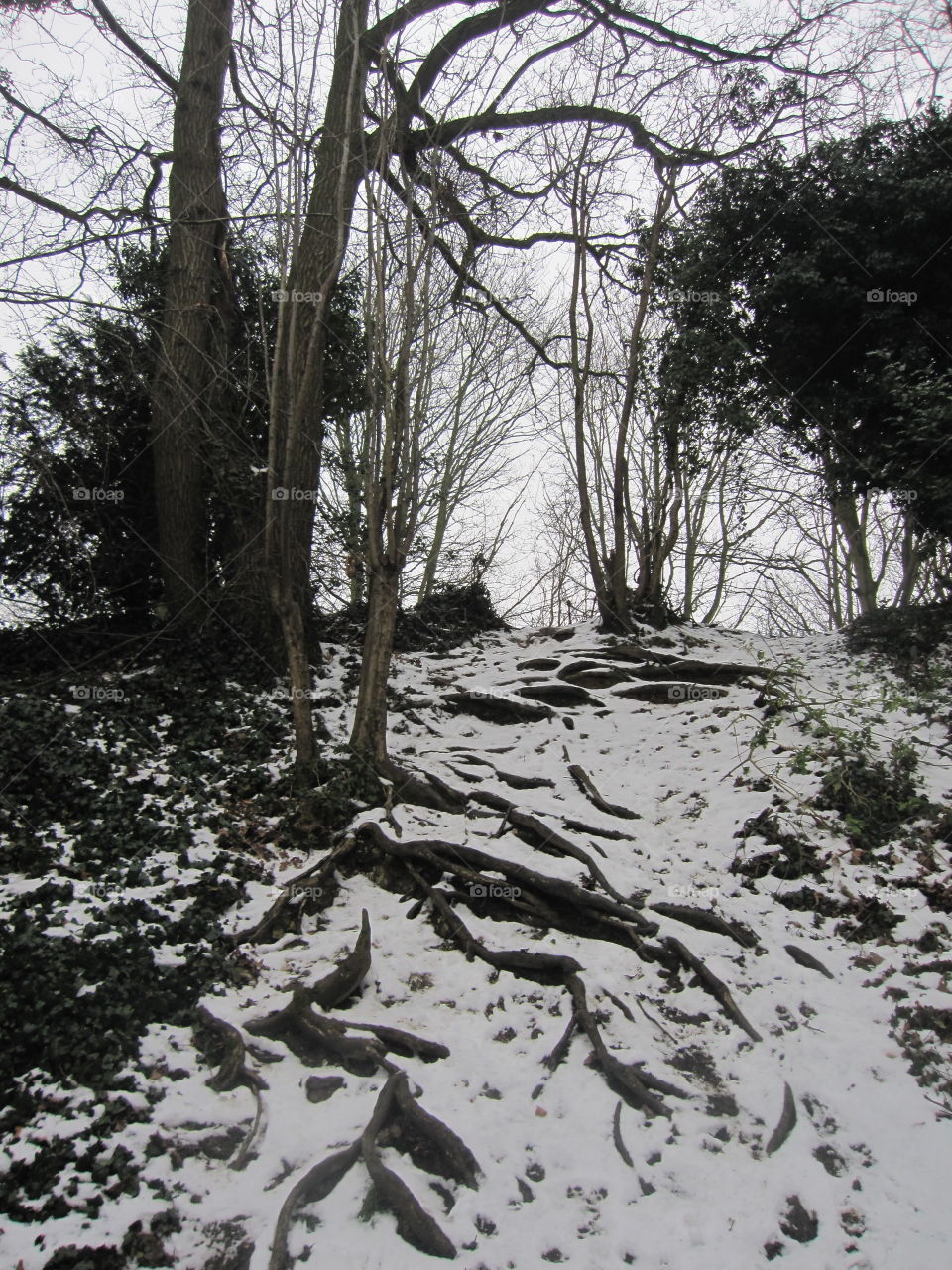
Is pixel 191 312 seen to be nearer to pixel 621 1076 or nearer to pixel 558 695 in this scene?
pixel 558 695

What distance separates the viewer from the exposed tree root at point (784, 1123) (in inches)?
120

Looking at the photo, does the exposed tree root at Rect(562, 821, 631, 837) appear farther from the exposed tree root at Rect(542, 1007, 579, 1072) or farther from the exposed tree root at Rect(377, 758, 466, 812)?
the exposed tree root at Rect(542, 1007, 579, 1072)

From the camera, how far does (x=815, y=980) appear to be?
3975 mm

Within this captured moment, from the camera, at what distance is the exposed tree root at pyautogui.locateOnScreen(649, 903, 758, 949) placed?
4.38m

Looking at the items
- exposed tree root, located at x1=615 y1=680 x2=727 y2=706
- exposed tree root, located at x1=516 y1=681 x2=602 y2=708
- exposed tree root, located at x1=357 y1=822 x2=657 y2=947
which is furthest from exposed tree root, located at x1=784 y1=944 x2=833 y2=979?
exposed tree root, located at x1=516 y1=681 x2=602 y2=708

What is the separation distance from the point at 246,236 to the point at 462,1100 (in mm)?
7765

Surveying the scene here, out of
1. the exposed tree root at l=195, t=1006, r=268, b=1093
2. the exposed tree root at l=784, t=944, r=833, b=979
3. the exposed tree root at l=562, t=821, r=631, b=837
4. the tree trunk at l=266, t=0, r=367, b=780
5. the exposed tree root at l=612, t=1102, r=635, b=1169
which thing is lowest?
the exposed tree root at l=612, t=1102, r=635, b=1169

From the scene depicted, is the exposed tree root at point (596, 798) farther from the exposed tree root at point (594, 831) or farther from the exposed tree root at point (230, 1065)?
the exposed tree root at point (230, 1065)

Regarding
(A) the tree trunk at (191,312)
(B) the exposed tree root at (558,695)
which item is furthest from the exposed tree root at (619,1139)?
(A) the tree trunk at (191,312)

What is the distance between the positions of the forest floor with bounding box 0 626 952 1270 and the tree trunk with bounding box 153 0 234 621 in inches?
67.3

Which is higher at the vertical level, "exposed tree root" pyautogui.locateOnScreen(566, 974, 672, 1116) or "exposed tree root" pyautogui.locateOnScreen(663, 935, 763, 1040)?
"exposed tree root" pyautogui.locateOnScreen(663, 935, 763, 1040)

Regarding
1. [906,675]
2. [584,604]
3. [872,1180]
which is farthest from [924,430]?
[584,604]

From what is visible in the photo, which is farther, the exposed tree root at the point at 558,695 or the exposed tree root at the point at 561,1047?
the exposed tree root at the point at 558,695

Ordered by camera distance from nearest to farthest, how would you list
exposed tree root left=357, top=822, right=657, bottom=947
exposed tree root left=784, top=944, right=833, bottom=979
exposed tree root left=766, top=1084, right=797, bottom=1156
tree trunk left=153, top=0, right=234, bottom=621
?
1. exposed tree root left=766, top=1084, right=797, bottom=1156
2. exposed tree root left=784, top=944, right=833, bottom=979
3. exposed tree root left=357, top=822, right=657, bottom=947
4. tree trunk left=153, top=0, right=234, bottom=621
